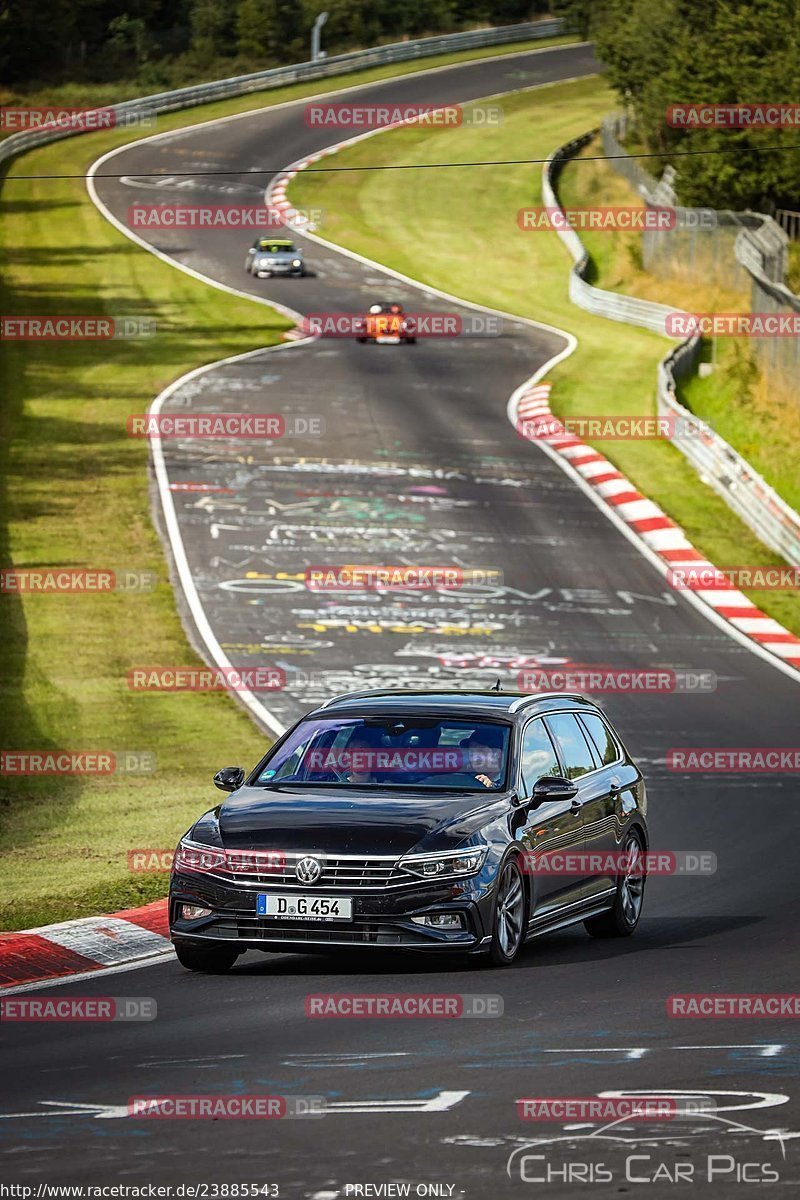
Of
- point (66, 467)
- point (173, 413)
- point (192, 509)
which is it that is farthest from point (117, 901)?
point (173, 413)

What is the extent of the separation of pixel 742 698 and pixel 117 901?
11.9 metres

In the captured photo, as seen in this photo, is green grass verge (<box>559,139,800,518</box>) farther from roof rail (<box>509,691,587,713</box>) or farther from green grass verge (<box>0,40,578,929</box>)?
roof rail (<box>509,691,587,713</box>)

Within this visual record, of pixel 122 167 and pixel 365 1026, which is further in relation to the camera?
pixel 122 167

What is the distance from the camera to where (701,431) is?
123 feet

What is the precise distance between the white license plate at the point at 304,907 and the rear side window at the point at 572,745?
2472 mm

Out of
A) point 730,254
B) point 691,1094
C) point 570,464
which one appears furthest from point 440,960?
point 730,254

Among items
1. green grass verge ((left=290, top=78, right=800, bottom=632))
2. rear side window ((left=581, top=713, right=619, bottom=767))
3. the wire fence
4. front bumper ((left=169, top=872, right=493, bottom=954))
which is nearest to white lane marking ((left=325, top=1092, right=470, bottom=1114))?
front bumper ((left=169, top=872, right=493, bottom=954))

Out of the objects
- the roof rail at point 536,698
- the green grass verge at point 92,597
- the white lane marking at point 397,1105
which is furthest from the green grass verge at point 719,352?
the white lane marking at point 397,1105

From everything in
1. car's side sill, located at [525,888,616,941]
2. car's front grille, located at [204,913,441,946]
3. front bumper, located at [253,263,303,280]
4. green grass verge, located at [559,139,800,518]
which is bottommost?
green grass verge, located at [559,139,800,518]

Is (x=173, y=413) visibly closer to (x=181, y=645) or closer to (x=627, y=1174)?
(x=181, y=645)

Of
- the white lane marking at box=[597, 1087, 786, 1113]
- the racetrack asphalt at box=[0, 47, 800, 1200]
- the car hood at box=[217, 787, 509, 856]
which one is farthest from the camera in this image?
the car hood at box=[217, 787, 509, 856]

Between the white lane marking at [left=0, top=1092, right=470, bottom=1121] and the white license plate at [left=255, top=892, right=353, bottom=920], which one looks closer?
the white lane marking at [left=0, top=1092, right=470, bottom=1121]

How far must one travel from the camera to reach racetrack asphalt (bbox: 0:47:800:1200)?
720 cm

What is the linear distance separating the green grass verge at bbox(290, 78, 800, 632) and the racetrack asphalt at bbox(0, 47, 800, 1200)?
1.99 m
